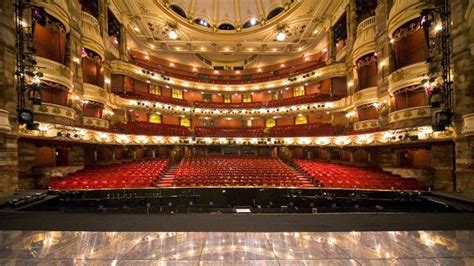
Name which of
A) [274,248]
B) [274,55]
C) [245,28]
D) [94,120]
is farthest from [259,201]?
[274,55]

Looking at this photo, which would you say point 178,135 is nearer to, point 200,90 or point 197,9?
point 200,90

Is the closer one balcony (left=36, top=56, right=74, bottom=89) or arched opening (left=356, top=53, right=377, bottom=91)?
balcony (left=36, top=56, right=74, bottom=89)

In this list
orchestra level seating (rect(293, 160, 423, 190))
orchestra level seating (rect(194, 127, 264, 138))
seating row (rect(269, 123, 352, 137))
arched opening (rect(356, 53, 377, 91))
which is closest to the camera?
orchestra level seating (rect(293, 160, 423, 190))

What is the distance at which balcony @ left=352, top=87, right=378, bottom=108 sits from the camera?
16.6m

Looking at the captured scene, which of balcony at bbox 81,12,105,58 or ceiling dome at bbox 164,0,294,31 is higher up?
ceiling dome at bbox 164,0,294,31

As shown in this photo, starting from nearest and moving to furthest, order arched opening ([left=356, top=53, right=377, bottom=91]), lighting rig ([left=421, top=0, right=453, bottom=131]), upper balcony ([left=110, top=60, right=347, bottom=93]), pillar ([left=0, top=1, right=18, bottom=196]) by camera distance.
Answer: pillar ([left=0, top=1, right=18, bottom=196])
lighting rig ([left=421, top=0, right=453, bottom=131])
arched opening ([left=356, top=53, right=377, bottom=91])
upper balcony ([left=110, top=60, right=347, bottom=93])

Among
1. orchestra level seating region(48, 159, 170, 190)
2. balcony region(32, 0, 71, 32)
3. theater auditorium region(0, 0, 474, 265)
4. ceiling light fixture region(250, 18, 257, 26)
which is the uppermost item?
ceiling light fixture region(250, 18, 257, 26)

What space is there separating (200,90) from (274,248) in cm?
2883

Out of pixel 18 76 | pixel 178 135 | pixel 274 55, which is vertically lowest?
pixel 178 135

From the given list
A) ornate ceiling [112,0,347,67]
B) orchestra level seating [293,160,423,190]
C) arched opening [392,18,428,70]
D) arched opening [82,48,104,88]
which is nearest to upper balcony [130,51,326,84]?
ornate ceiling [112,0,347,67]

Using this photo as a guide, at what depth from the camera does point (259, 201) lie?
12273 millimetres

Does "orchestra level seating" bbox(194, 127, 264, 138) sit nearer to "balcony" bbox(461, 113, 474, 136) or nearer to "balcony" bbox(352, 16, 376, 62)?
"balcony" bbox(352, 16, 376, 62)

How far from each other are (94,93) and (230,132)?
14361mm

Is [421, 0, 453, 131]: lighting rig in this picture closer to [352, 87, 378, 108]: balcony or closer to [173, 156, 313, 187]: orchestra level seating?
[352, 87, 378, 108]: balcony
